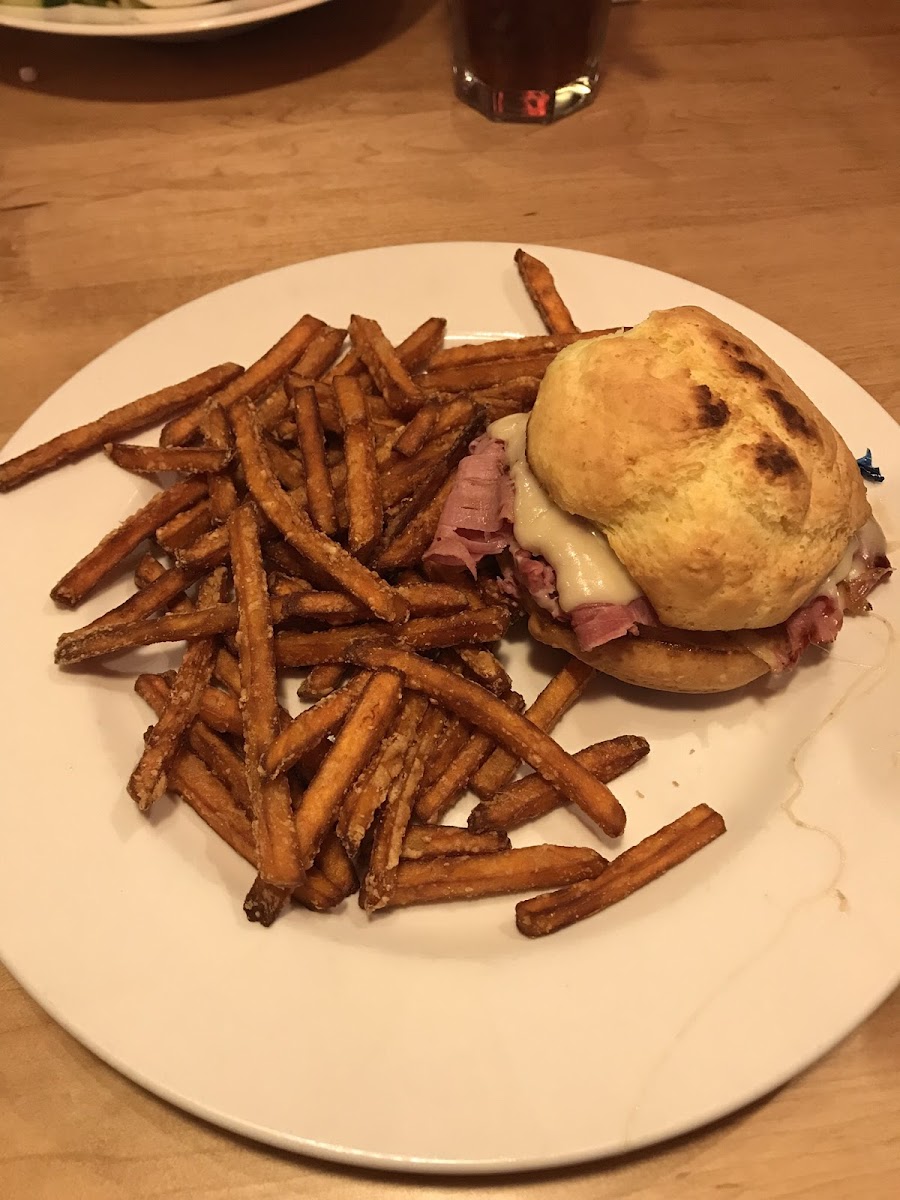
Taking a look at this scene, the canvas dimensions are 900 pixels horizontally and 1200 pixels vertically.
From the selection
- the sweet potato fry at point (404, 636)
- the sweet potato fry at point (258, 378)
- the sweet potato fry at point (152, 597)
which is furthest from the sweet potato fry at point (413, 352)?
the sweet potato fry at point (404, 636)

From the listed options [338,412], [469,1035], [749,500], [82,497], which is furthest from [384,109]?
[469,1035]

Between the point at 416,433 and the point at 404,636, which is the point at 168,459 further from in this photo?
the point at 404,636

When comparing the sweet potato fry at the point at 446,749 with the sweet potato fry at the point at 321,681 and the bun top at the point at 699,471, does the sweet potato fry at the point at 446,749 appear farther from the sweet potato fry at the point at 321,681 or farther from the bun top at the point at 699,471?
the bun top at the point at 699,471

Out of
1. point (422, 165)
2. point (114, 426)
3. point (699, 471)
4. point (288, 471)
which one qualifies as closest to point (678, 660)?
point (699, 471)

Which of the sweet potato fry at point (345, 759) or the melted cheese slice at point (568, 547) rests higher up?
the melted cheese slice at point (568, 547)

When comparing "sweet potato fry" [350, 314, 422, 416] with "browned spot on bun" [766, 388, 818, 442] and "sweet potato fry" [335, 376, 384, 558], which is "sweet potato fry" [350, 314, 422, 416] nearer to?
"sweet potato fry" [335, 376, 384, 558]

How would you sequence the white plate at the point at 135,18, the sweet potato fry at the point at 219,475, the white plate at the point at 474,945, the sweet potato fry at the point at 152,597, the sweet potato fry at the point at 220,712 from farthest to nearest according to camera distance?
the white plate at the point at 135,18 → the sweet potato fry at the point at 219,475 → the sweet potato fry at the point at 152,597 → the sweet potato fry at the point at 220,712 → the white plate at the point at 474,945
